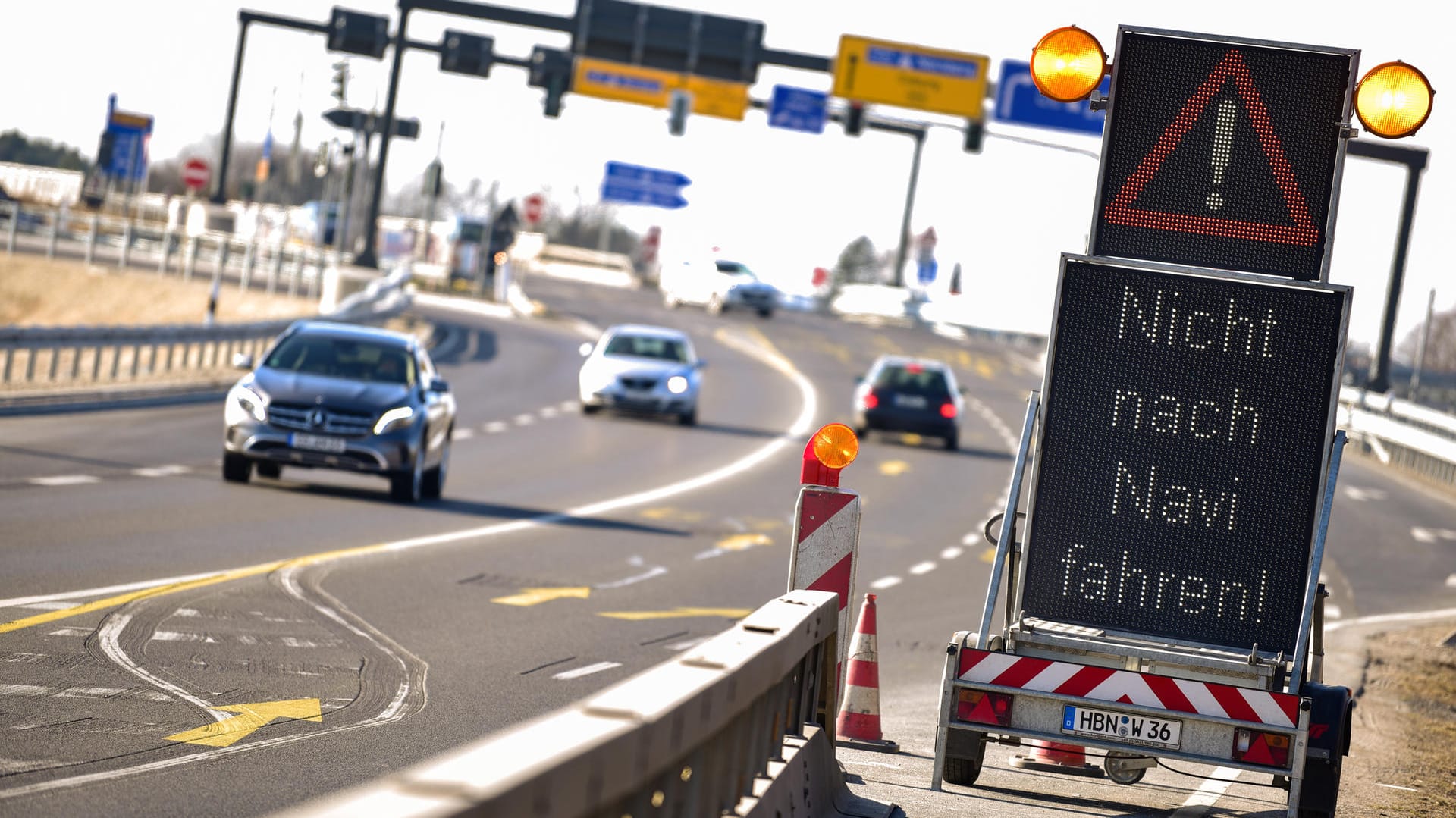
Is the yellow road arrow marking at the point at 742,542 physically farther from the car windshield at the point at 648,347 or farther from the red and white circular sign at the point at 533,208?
the red and white circular sign at the point at 533,208

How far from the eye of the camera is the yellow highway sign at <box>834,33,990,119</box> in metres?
53.4

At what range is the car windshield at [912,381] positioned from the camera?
36469mm

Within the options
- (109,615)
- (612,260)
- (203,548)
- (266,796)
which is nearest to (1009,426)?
(203,548)

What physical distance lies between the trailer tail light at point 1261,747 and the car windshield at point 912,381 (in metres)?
28.6

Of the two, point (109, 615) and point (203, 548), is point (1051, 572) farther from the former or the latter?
point (203, 548)

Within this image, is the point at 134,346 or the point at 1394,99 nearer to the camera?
the point at 1394,99

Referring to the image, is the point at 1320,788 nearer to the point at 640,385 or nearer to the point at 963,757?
the point at 963,757

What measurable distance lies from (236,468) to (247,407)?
960 mm

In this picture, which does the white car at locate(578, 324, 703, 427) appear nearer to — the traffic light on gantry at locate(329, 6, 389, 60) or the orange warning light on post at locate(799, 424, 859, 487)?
the traffic light on gantry at locate(329, 6, 389, 60)

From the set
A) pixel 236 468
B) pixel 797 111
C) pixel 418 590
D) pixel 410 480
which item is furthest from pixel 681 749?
pixel 797 111

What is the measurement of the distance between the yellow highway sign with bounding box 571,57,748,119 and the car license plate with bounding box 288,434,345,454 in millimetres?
37636

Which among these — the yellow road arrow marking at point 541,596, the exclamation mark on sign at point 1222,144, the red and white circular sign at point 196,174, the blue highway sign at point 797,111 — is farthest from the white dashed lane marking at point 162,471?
the blue highway sign at point 797,111

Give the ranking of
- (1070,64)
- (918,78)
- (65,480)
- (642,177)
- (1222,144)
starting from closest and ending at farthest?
(1070,64) → (1222,144) → (65,480) → (918,78) → (642,177)

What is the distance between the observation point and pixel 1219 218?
28.3ft
